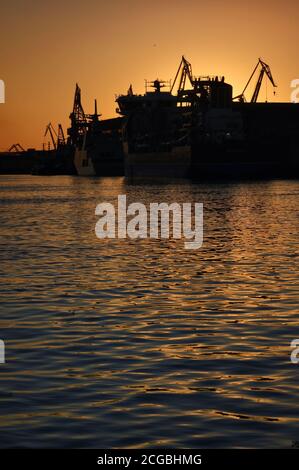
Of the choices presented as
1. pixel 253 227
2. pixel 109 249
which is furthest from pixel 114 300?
pixel 253 227

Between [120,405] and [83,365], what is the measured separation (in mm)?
2915

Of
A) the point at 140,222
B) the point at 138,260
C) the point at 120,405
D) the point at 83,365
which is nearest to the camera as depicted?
the point at 120,405

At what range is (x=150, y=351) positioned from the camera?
18.8 metres

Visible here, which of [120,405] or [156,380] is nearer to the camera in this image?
[120,405]

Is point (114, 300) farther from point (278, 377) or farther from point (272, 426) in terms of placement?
point (272, 426)

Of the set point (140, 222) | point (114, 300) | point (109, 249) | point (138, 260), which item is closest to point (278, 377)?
point (114, 300)

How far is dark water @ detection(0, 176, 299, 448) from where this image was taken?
13594mm

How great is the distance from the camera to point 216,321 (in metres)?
22.3

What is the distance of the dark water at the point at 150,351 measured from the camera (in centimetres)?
1359
